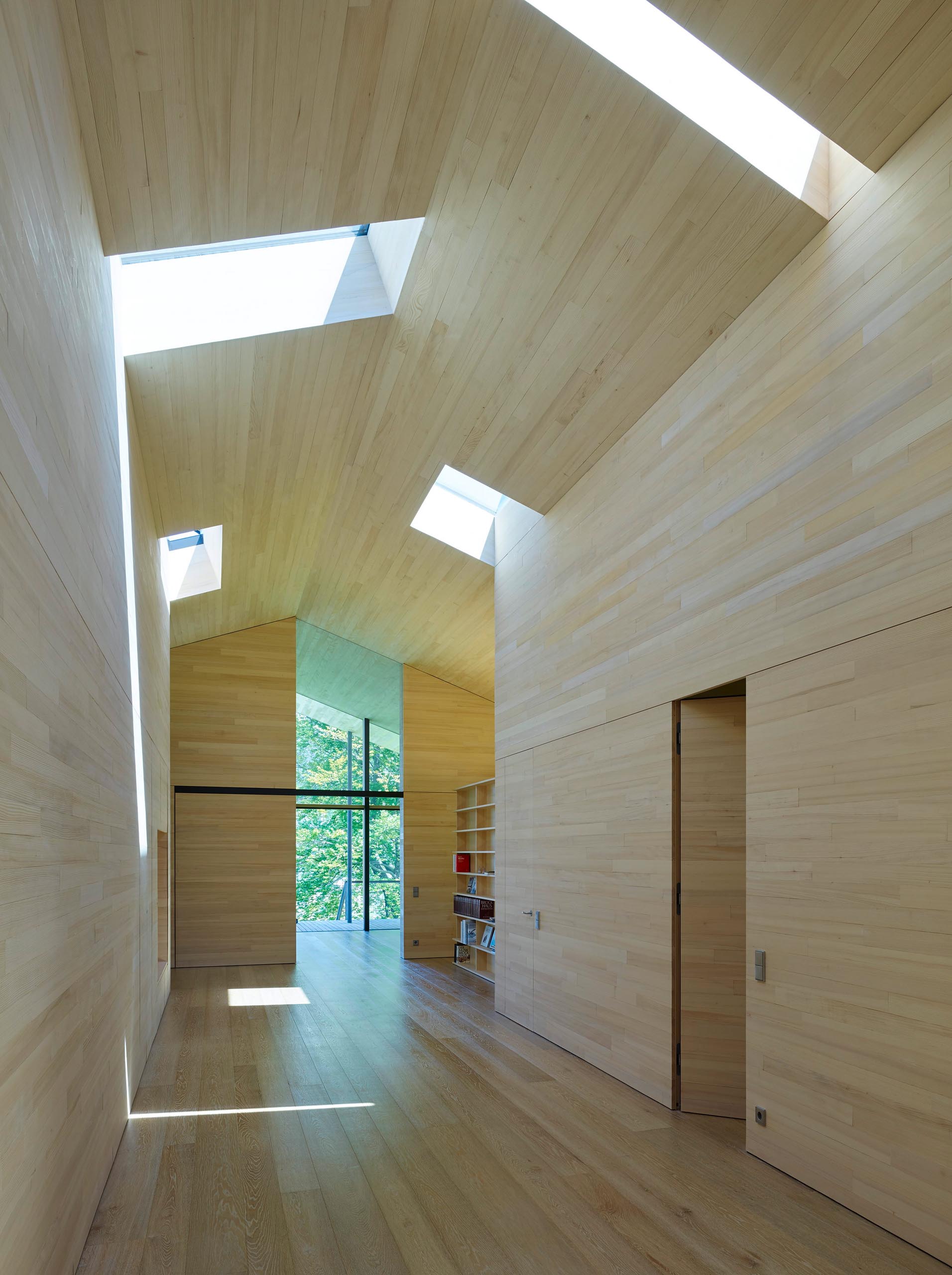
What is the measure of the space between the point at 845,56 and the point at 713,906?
392 cm

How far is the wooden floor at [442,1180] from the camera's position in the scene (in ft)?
10.7

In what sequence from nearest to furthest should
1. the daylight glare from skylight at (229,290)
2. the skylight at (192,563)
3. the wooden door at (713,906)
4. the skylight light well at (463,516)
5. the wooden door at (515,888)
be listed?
the wooden door at (713,906), the daylight glare from skylight at (229,290), the wooden door at (515,888), the skylight light well at (463,516), the skylight at (192,563)

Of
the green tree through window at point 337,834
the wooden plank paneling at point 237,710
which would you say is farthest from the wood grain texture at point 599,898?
the green tree through window at point 337,834

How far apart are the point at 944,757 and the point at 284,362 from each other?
4471 millimetres

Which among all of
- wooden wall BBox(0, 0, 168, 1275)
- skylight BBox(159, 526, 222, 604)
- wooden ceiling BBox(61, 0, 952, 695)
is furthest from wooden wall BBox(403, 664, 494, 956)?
wooden wall BBox(0, 0, 168, 1275)

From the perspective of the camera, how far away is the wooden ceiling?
11.3 feet

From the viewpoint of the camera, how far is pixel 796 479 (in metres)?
4.11

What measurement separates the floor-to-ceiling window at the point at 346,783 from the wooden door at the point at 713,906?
752 cm

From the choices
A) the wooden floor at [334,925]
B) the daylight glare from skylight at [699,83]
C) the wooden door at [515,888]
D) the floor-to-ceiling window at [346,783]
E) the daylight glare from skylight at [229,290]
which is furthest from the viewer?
the wooden floor at [334,925]

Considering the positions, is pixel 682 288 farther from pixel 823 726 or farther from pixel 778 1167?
pixel 778 1167

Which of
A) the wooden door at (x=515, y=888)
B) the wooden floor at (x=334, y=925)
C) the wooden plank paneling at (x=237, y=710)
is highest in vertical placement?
the wooden plank paneling at (x=237, y=710)

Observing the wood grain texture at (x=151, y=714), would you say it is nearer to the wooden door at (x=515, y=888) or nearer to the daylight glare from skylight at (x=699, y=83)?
the wooden door at (x=515, y=888)

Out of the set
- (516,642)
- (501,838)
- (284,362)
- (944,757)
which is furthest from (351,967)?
(944,757)

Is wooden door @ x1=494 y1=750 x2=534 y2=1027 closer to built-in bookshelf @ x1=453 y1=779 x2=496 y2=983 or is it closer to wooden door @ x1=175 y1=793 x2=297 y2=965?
built-in bookshelf @ x1=453 y1=779 x2=496 y2=983
